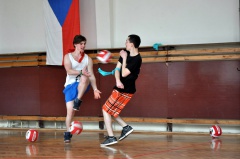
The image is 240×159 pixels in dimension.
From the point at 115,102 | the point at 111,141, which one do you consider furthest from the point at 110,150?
the point at 115,102

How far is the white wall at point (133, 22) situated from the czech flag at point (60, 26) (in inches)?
11.3

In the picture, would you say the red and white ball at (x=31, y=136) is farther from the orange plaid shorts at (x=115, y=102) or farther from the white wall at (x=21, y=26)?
the white wall at (x=21, y=26)

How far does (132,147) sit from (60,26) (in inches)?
142

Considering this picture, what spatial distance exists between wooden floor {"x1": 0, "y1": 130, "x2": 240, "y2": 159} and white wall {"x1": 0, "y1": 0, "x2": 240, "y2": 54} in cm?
201

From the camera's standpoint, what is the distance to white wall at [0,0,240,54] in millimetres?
7406

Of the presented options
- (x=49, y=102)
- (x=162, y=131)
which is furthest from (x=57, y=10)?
(x=162, y=131)

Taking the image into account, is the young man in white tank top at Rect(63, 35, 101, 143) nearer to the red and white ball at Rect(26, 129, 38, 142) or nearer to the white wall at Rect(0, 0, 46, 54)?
the red and white ball at Rect(26, 129, 38, 142)

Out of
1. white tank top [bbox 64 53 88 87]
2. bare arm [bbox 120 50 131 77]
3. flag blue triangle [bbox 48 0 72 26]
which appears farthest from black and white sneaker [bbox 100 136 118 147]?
flag blue triangle [bbox 48 0 72 26]

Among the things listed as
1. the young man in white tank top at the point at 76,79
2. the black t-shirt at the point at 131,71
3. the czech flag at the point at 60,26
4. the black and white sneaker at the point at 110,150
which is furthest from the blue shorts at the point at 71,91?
the czech flag at the point at 60,26

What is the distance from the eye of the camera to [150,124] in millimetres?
7902

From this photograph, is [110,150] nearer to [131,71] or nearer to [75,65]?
[131,71]

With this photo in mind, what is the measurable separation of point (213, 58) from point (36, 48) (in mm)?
4072

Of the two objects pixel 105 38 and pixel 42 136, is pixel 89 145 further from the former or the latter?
pixel 105 38

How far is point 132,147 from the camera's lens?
5.87 meters
